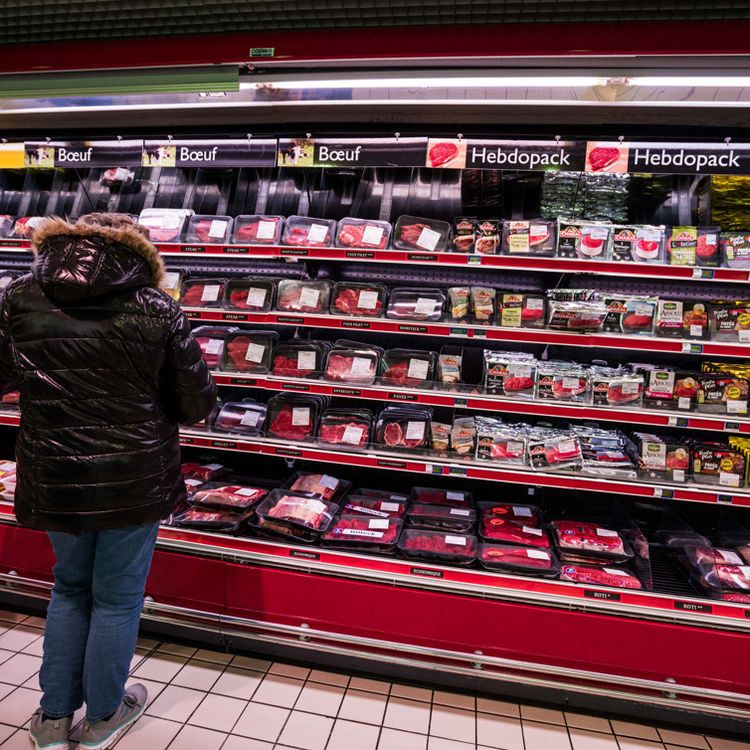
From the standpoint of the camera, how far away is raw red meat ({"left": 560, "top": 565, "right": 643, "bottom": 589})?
242cm

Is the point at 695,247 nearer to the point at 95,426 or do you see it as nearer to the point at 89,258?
the point at 89,258

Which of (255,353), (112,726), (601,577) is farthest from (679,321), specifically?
(112,726)

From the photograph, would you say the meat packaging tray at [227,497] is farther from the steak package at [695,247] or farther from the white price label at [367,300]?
the steak package at [695,247]

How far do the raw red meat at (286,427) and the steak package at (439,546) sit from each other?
2.61 ft

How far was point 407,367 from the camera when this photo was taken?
2955 mm

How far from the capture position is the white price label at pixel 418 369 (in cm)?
291

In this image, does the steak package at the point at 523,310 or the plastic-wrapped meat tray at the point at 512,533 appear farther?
the steak package at the point at 523,310

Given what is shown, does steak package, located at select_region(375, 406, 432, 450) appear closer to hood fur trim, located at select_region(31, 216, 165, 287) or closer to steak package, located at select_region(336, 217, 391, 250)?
steak package, located at select_region(336, 217, 391, 250)

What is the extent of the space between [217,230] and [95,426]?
5.08 feet

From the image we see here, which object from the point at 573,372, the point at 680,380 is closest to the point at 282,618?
the point at 573,372

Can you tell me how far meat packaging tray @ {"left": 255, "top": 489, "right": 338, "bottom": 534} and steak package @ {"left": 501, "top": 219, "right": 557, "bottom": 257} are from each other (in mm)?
1671

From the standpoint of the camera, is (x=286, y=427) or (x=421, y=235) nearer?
(x=421, y=235)

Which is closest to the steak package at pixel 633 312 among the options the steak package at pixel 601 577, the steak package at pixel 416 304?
the steak package at pixel 416 304

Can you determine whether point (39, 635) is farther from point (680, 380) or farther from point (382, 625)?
point (680, 380)
